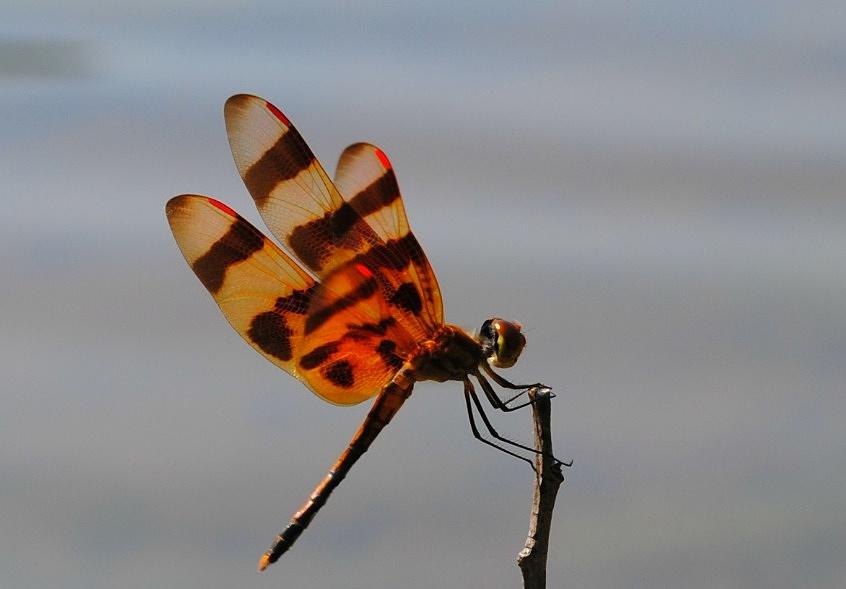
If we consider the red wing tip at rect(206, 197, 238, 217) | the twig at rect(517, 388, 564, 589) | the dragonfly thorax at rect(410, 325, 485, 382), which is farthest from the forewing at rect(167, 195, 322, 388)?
the twig at rect(517, 388, 564, 589)

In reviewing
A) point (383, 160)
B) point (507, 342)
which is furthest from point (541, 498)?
point (383, 160)

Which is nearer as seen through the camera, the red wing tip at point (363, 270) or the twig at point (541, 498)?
the twig at point (541, 498)

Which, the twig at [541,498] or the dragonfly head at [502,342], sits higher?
the dragonfly head at [502,342]

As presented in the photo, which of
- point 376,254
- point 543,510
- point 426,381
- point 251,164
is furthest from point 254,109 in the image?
point 543,510

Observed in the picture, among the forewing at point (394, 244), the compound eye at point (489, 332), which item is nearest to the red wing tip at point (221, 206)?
the forewing at point (394, 244)

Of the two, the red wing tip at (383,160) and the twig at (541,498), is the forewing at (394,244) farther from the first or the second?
the twig at (541,498)

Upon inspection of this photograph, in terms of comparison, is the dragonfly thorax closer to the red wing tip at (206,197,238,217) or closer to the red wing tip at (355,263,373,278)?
the red wing tip at (355,263,373,278)

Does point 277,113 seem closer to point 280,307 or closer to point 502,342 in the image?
point 280,307
